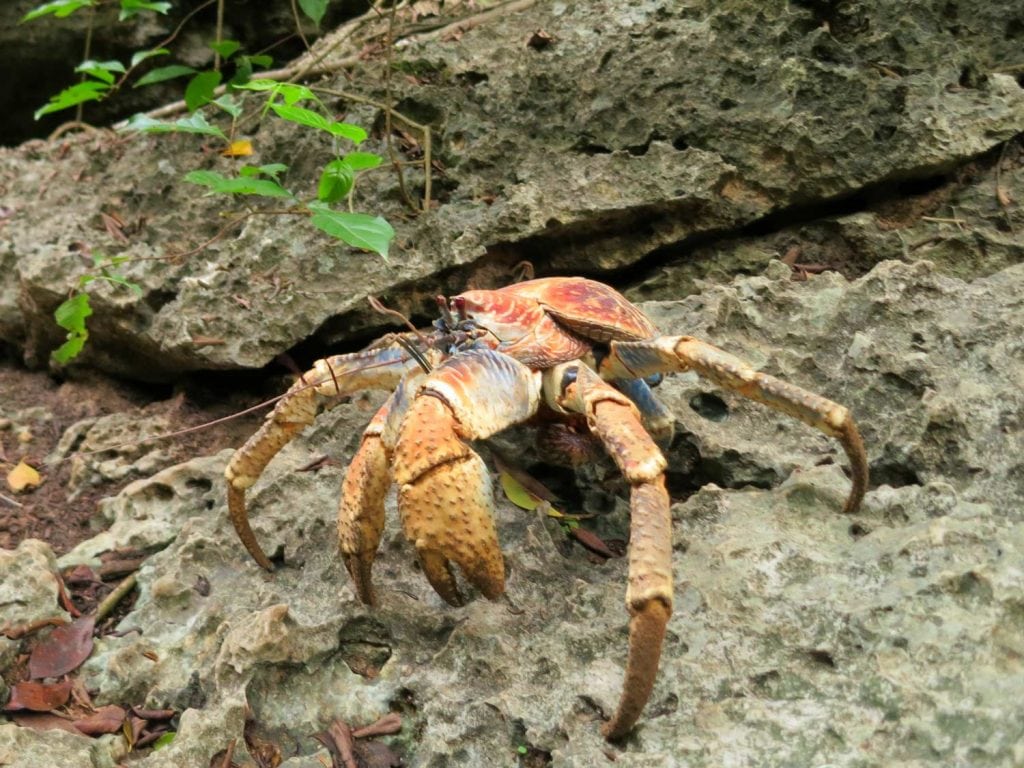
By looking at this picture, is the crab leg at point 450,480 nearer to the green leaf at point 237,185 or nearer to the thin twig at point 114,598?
the green leaf at point 237,185

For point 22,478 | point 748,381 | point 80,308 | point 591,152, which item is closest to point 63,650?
point 22,478

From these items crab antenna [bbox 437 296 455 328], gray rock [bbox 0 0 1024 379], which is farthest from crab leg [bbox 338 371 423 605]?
gray rock [bbox 0 0 1024 379]

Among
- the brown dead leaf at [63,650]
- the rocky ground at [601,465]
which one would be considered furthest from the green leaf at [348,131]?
the brown dead leaf at [63,650]

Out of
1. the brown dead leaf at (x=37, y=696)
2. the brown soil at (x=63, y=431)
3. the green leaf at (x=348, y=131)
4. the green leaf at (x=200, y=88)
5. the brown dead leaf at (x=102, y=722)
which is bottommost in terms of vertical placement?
the brown soil at (x=63, y=431)

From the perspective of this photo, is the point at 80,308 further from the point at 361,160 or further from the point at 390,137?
the point at 361,160

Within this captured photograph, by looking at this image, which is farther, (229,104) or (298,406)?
(229,104)

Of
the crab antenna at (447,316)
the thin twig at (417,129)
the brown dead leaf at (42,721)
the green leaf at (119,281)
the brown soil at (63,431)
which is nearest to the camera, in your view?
the brown dead leaf at (42,721)
